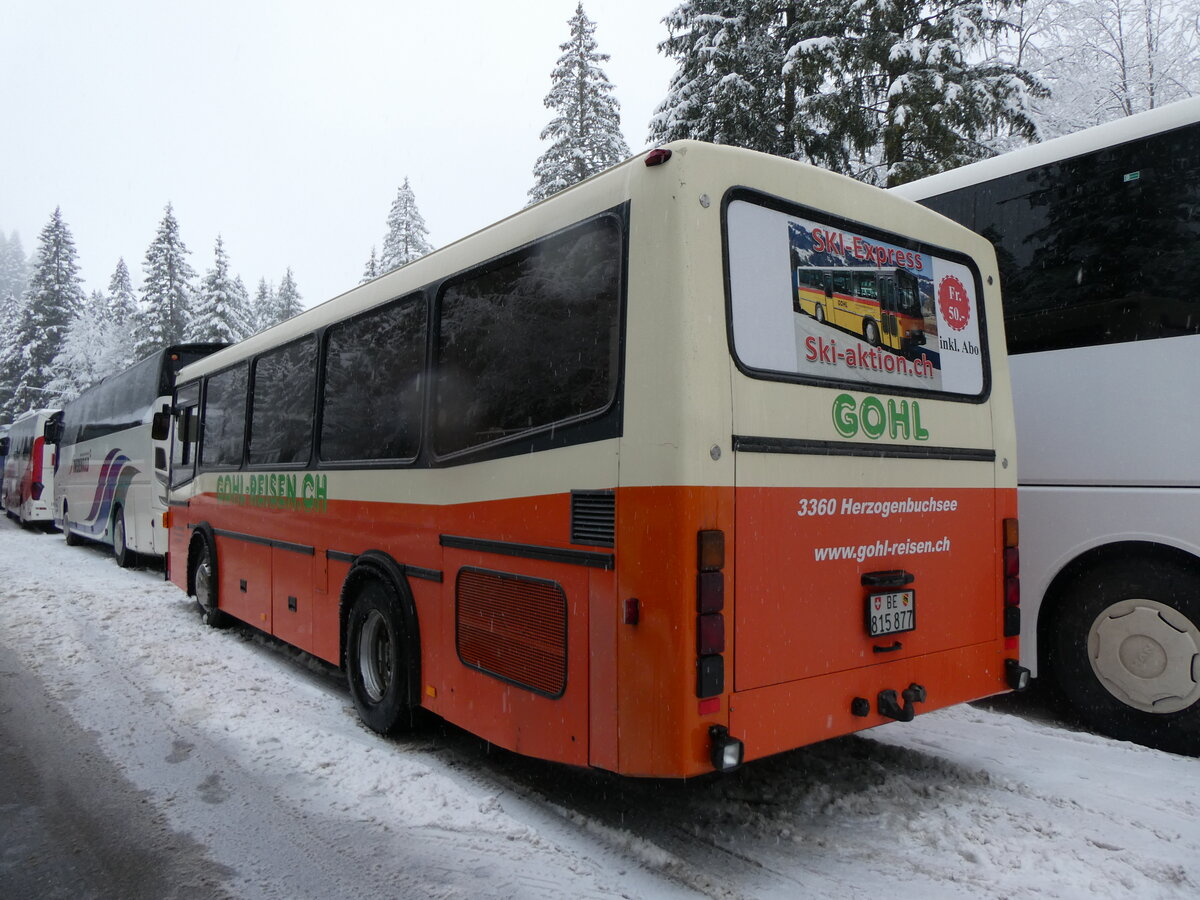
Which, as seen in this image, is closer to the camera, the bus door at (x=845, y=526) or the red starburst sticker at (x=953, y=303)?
the bus door at (x=845, y=526)

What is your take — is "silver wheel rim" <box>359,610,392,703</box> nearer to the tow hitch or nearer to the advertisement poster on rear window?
the tow hitch

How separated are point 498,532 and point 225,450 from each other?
5274 mm

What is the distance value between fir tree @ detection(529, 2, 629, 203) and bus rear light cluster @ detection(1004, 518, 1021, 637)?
23902 millimetres

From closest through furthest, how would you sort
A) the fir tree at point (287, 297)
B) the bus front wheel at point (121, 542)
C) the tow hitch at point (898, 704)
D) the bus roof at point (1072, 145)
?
the tow hitch at point (898, 704) < the bus roof at point (1072, 145) < the bus front wheel at point (121, 542) < the fir tree at point (287, 297)

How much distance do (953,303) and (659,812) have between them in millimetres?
3106

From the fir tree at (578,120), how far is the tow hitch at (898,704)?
24629 millimetres

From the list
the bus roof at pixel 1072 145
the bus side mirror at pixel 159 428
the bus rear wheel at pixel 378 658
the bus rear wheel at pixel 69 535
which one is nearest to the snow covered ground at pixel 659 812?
the bus rear wheel at pixel 378 658

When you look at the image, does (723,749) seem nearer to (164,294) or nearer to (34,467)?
(34,467)

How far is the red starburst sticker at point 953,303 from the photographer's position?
441 cm

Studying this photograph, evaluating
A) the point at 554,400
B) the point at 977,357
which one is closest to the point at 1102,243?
the point at 977,357

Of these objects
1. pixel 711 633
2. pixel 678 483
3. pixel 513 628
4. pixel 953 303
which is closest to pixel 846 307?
pixel 953 303

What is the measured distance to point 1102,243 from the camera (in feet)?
16.7

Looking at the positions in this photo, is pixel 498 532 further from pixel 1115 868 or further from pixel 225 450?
pixel 225 450

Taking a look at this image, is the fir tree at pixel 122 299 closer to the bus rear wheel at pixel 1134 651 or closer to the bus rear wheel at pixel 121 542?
the bus rear wheel at pixel 121 542
